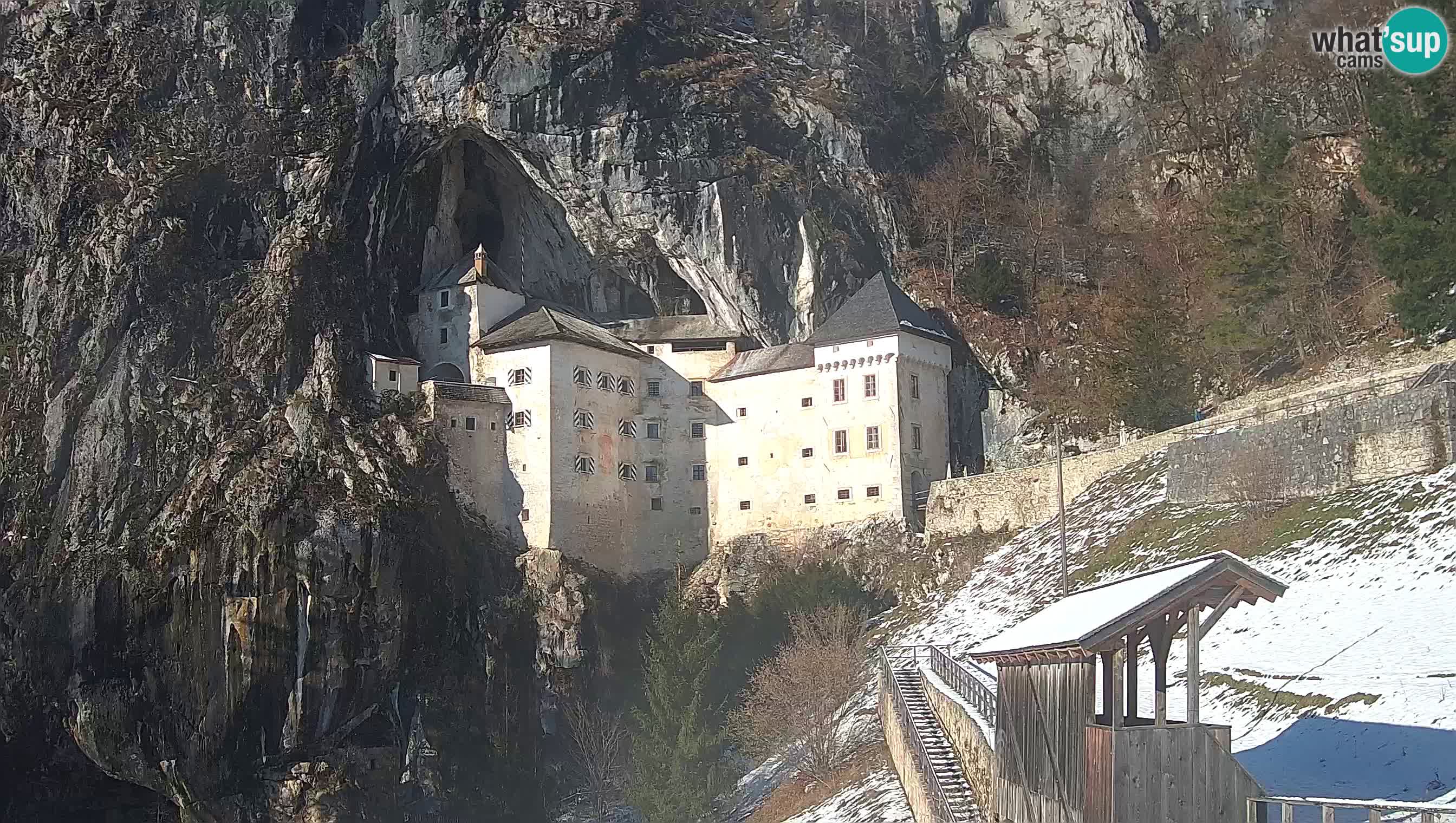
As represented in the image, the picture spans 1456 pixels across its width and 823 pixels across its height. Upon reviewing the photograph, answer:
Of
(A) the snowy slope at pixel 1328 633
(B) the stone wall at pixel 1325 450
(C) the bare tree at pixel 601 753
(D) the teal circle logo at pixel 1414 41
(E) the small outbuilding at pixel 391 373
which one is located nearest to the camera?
(A) the snowy slope at pixel 1328 633

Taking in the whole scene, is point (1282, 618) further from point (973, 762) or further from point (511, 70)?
point (511, 70)

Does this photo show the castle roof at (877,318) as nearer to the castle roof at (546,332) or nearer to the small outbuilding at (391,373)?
the castle roof at (546,332)

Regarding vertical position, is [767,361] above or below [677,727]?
above

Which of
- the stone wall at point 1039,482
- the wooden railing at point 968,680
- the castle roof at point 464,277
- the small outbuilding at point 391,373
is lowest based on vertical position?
the wooden railing at point 968,680

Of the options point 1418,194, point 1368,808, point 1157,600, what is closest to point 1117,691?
point 1157,600

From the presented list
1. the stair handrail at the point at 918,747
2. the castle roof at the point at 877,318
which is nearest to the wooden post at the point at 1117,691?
the stair handrail at the point at 918,747

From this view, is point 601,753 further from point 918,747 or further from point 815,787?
point 918,747
